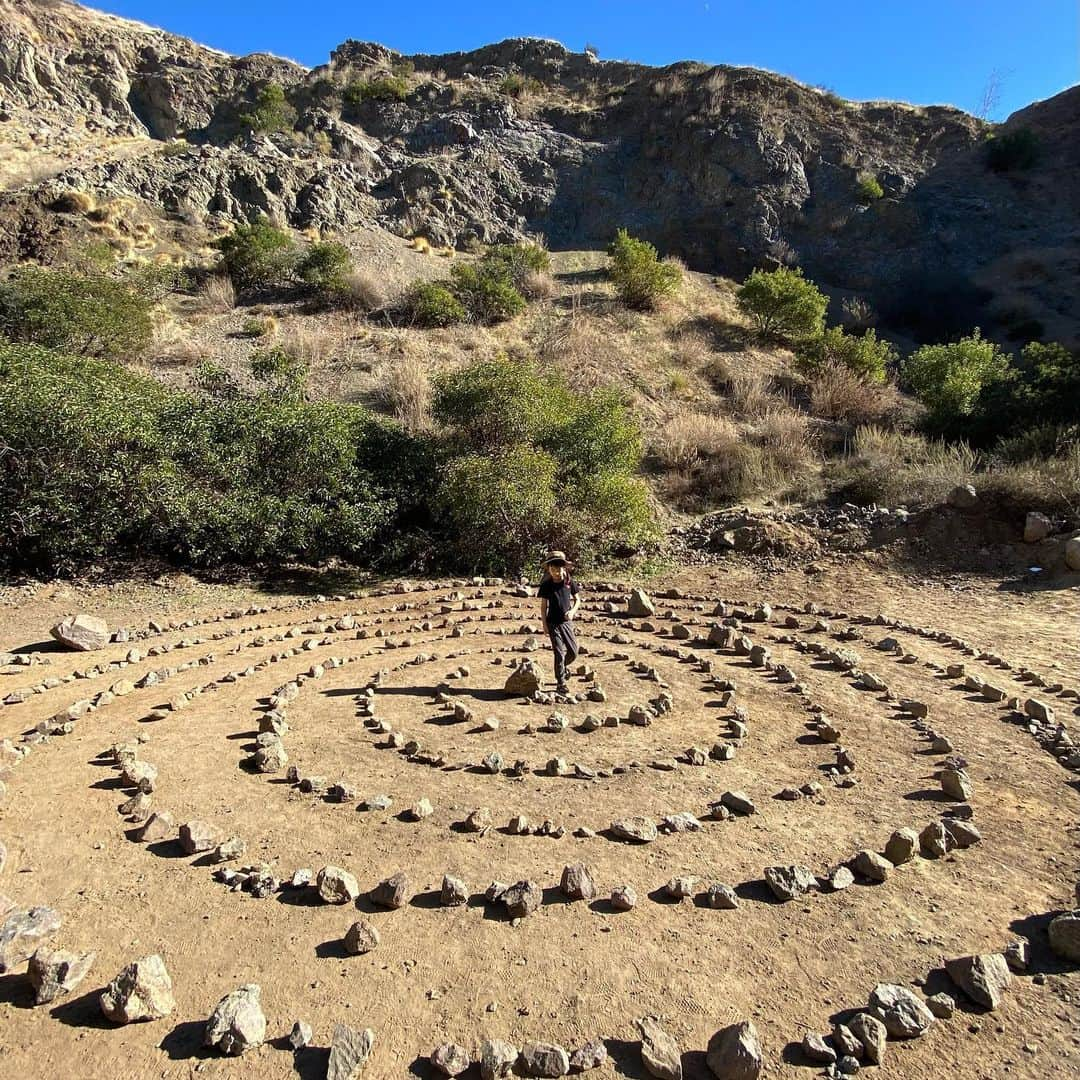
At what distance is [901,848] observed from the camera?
13.9 ft

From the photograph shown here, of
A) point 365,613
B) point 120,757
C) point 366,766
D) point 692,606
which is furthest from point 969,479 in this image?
point 120,757

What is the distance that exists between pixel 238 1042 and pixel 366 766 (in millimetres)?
2852

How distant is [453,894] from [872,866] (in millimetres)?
2464

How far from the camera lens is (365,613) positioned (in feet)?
34.0

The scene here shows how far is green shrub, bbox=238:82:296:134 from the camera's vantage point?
1316 inches

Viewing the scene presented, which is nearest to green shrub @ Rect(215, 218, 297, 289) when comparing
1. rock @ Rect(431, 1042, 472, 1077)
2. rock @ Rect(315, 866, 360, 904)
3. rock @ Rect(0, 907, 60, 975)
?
rock @ Rect(0, 907, 60, 975)

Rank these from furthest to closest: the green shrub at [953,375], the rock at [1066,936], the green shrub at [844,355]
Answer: the green shrub at [844,355] < the green shrub at [953,375] < the rock at [1066,936]

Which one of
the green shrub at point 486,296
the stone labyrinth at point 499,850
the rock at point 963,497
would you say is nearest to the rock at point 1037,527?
the rock at point 963,497

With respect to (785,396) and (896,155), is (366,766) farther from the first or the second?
(896,155)

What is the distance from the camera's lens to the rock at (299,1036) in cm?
283

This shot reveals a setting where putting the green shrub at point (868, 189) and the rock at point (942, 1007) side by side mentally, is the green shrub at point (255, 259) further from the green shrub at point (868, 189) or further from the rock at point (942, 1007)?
the green shrub at point (868, 189)

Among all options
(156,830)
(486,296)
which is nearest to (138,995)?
(156,830)

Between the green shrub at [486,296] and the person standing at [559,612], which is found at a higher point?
the green shrub at [486,296]

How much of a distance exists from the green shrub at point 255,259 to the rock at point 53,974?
2505 cm
